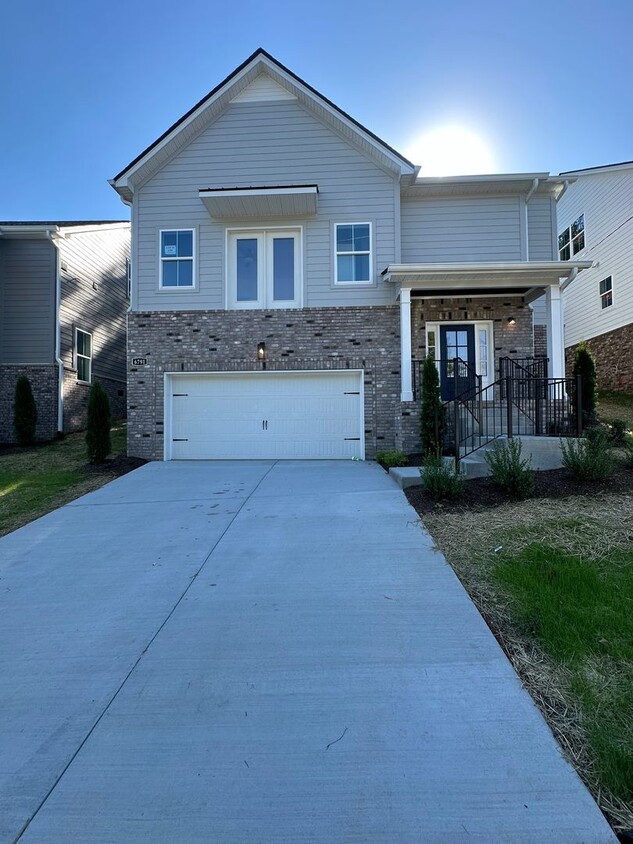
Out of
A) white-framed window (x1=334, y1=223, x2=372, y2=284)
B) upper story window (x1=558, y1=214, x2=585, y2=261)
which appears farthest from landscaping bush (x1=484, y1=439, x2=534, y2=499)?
upper story window (x1=558, y1=214, x2=585, y2=261)

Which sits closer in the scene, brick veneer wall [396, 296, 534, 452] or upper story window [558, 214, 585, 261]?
brick veneer wall [396, 296, 534, 452]

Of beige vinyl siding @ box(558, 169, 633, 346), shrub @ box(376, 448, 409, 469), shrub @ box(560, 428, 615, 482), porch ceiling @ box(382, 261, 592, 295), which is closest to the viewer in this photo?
shrub @ box(560, 428, 615, 482)

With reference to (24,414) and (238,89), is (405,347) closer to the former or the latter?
(238,89)

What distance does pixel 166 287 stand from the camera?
11500 mm

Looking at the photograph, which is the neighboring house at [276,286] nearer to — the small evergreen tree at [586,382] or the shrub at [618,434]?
the small evergreen tree at [586,382]

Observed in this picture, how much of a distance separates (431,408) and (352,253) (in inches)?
166

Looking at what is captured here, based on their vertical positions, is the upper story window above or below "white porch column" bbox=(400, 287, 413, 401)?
above

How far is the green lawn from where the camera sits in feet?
23.7

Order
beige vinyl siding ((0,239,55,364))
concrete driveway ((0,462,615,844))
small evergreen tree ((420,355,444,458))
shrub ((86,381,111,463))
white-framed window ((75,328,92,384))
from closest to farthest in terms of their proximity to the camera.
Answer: concrete driveway ((0,462,615,844)) → small evergreen tree ((420,355,444,458)) → shrub ((86,381,111,463)) → beige vinyl siding ((0,239,55,364)) → white-framed window ((75,328,92,384))

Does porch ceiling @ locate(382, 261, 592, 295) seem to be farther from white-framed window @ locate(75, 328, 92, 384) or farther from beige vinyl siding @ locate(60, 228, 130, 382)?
white-framed window @ locate(75, 328, 92, 384)

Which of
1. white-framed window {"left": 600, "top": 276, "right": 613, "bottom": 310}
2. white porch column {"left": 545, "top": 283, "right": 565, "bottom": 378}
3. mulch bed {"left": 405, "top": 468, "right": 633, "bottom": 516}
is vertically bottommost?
mulch bed {"left": 405, "top": 468, "right": 633, "bottom": 516}

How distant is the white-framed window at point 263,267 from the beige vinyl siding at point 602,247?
11329 mm

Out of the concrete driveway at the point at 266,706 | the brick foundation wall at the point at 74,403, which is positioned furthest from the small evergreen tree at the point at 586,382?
the brick foundation wall at the point at 74,403

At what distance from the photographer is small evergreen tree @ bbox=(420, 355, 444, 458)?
9367mm
